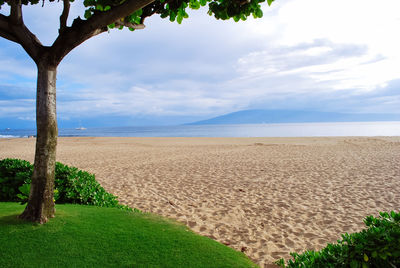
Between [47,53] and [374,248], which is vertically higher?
[47,53]

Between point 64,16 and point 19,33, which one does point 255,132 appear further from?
point 19,33

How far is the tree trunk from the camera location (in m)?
4.22

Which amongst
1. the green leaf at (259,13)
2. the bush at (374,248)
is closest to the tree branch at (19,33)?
the green leaf at (259,13)

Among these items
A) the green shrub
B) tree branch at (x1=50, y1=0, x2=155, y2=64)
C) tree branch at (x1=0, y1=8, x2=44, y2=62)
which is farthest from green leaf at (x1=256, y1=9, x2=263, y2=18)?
the green shrub

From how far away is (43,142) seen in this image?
424cm

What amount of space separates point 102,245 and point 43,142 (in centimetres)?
187

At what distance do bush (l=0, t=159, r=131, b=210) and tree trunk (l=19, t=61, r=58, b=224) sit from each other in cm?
176

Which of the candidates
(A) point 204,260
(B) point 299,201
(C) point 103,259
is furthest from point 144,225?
(B) point 299,201

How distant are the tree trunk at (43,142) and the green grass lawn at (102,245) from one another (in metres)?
0.33

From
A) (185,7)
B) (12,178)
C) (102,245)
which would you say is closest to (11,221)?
(102,245)

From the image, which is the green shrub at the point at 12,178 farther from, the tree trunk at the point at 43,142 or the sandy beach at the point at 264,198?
the sandy beach at the point at 264,198

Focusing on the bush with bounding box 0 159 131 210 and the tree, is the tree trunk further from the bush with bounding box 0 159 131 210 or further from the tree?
the bush with bounding box 0 159 131 210

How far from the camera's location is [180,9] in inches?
191

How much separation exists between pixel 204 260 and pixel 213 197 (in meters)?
5.00
